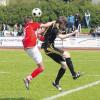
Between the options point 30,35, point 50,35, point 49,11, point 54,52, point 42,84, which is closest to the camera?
point 30,35

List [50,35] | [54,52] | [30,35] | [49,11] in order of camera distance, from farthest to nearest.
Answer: [49,11], [54,52], [50,35], [30,35]

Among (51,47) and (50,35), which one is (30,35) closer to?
(50,35)

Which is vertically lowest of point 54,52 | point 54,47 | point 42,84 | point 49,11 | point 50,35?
point 42,84

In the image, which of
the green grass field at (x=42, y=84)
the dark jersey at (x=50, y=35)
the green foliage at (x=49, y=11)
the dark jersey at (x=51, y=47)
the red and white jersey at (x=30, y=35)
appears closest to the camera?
the green grass field at (x=42, y=84)

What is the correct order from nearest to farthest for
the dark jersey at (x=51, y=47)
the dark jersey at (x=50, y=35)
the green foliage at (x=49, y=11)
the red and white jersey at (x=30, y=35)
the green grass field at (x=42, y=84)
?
the green grass field at (x=42, y=84) < the red and white jersey at (x=30, y=35) < the dark jersey at (x=50, y=35) < the dark jersey at (x=51, y=47) < the green foliage at (x=49, y=11)

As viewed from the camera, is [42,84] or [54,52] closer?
[54,52]

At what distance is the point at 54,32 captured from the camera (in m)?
13.6

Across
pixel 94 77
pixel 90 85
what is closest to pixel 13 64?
pixel 94 77

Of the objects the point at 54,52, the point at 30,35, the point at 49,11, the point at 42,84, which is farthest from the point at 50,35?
the point at 49,11

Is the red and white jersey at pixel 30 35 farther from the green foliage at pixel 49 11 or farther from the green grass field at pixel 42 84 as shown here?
the green foliage at pixel 49 11

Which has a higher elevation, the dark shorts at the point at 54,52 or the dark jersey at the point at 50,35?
the dark jersey at the point at 50,35

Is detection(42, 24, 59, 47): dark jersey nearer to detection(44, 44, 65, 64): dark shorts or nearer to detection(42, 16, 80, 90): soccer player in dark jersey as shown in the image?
detection(42, 16, 80, 90): soccer player in dark jersey

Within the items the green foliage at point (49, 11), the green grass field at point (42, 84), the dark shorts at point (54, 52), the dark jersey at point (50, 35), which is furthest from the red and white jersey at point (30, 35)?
the green foliage at point (49, 11)

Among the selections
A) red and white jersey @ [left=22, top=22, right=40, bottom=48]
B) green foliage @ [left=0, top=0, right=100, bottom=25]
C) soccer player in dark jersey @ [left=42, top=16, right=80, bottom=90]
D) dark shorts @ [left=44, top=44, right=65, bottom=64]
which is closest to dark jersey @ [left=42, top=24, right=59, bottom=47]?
soccer player in dark jersey @ [left=42, top=16, right=80, bottom=90]
